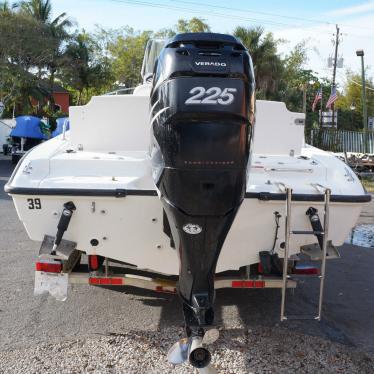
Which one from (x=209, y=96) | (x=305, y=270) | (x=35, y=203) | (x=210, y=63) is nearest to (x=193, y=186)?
(x=209, y=96)

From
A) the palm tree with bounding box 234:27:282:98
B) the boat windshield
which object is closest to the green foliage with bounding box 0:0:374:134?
the palm tree with bounding box 234:27:282:98

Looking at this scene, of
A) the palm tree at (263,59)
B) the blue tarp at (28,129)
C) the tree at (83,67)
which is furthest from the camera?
the tree at (83,67)

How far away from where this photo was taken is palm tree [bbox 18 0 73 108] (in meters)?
33.3

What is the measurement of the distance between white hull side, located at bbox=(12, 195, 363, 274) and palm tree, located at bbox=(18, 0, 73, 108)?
104 feet

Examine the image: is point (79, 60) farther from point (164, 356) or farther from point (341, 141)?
point (164, 356)

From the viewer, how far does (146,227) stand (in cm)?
346

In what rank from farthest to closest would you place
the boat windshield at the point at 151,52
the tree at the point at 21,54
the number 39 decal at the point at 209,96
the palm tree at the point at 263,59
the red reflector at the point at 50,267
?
the tree at the point at 21,54, the palm tree at the point at 263,59, the boat windshield at the point at 151,52, the red reflector at the point at 50,267, the number 39 decal at the point at 209,96

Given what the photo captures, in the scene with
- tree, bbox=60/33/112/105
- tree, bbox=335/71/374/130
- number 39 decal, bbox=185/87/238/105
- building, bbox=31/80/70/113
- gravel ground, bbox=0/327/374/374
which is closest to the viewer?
number 39 decal, bbox=185/87/238/105

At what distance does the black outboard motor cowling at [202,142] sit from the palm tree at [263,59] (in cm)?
2234

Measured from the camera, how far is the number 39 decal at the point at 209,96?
8.02 feet

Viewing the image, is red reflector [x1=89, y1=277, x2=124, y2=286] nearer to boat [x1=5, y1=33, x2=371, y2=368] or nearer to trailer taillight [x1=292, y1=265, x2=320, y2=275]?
boat [x1=5, y1=33, x2=371, y2=368]

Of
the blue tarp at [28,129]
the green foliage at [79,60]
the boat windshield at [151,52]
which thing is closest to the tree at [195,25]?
the green foliage at [79,60]

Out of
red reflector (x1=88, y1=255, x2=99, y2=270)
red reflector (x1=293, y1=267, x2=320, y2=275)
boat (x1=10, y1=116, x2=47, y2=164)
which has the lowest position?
boat (x1=10, y1=116, x2=47, y2=164)

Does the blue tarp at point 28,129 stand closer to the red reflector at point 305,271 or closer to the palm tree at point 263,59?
the palm tree at point 263,59
